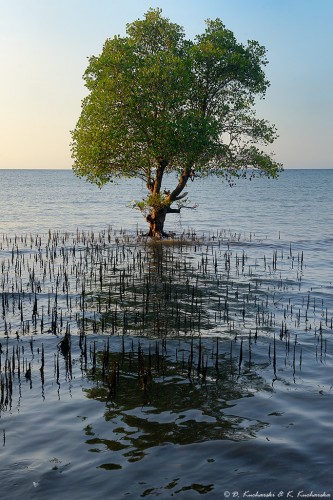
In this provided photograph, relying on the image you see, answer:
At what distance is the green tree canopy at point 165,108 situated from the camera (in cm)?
3145

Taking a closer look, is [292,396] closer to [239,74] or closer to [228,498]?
[228,498]

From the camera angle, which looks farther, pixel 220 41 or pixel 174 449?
pixel 220 41

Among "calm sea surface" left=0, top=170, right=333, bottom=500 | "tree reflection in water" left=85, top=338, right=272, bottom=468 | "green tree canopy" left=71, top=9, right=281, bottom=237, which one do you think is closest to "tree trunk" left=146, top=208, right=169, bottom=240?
"green tree canopy" left=71, top=9, right=281, bottom=237

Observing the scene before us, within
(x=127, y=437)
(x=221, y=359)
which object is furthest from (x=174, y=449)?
(x=221, y=359)

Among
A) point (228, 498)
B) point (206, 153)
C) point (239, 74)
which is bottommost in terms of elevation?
point (228, 498)

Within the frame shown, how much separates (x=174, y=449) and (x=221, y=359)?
4.57 meters

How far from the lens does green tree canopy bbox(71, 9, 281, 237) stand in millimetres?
31453

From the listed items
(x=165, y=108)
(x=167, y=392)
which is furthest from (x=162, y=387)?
(x=165, y=108)

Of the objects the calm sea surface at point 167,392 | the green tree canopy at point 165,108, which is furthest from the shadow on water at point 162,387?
the green tree canopy at point 165,108

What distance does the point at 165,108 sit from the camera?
107 feet

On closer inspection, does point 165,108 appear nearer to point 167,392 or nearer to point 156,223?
point 156,223

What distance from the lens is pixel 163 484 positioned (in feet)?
26.7

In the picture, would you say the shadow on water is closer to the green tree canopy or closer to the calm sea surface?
the calm sea surface

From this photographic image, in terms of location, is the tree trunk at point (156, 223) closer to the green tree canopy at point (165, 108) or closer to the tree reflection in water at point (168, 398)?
the green tree canopy at point (165, 108)
